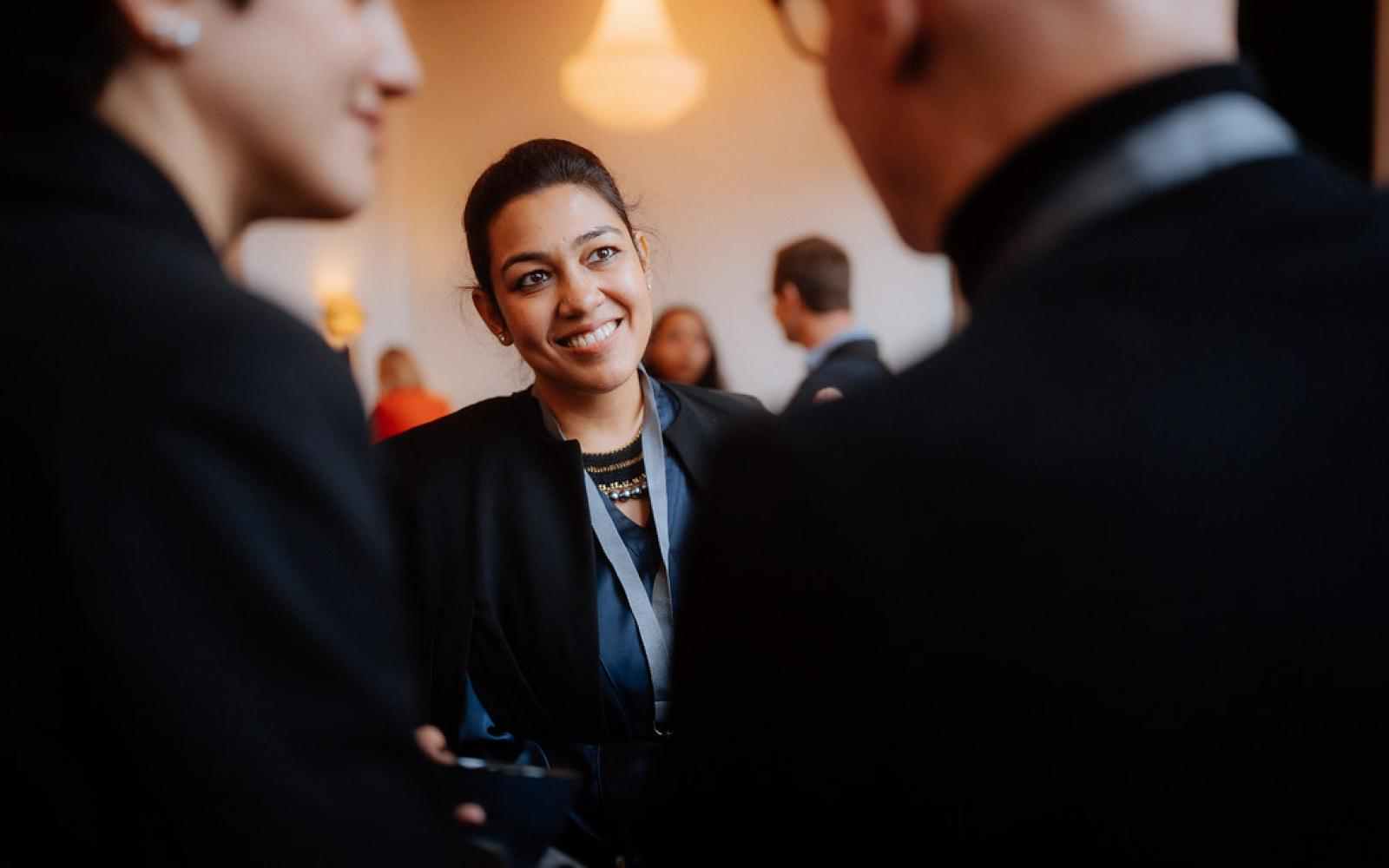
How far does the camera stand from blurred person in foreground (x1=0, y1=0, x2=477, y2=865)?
63cm

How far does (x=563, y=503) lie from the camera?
5.63 ft

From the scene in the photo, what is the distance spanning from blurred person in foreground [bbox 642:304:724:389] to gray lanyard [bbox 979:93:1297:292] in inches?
180

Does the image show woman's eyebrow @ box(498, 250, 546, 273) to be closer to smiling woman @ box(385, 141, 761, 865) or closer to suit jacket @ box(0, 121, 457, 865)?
smiling woman @ box(385, 141, 761, 865)

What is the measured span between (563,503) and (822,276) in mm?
2477

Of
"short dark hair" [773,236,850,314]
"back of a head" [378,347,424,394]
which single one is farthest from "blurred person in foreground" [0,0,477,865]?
"back of a head" [378,347,424,394]

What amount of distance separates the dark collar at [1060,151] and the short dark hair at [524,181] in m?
1.22

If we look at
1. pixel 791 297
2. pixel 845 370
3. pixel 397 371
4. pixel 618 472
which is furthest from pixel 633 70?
pixel 618 472

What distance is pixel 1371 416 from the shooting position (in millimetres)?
576

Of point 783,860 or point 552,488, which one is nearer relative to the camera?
point 783,860

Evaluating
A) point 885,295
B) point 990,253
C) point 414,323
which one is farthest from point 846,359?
point 414,323

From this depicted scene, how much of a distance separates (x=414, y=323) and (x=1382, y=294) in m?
7.51

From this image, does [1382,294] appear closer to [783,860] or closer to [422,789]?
[783,860]

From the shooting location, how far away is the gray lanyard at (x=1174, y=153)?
0.63 m

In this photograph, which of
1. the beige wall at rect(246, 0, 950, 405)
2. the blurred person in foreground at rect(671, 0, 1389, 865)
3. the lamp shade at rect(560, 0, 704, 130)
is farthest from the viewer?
the beige wall at rect(246, 0, 950, 405)
